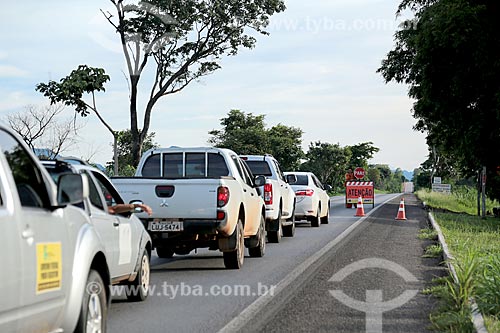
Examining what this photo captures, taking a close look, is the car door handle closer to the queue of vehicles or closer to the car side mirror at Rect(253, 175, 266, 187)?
the queue of vehicles

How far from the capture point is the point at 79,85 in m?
36.6

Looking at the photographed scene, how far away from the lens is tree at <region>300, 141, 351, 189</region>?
355ft

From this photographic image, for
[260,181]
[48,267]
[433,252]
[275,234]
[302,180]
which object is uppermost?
[302,180]

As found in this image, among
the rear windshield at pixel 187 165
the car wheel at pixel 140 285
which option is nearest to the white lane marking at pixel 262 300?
the car wheel at pixel 140 285

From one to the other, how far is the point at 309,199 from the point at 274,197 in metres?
6.58

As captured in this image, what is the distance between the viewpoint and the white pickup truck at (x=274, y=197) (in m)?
18.8

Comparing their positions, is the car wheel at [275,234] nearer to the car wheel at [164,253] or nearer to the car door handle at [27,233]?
the car wheel at [164,253]

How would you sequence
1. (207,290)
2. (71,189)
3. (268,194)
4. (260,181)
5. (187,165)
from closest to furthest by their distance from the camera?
(71,189) → (207,290) → (187,165) → (260,181) → (268,194)

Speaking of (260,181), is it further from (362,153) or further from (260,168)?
(362,153)

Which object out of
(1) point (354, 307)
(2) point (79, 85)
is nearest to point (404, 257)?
(1) point (354, 307)

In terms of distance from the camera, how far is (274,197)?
18984 millimetres

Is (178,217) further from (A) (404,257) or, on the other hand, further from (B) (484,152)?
(B) (484,152)

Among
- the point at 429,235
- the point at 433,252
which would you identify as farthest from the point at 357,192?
the point at 433,252

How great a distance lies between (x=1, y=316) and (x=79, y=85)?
32670 millimetres
